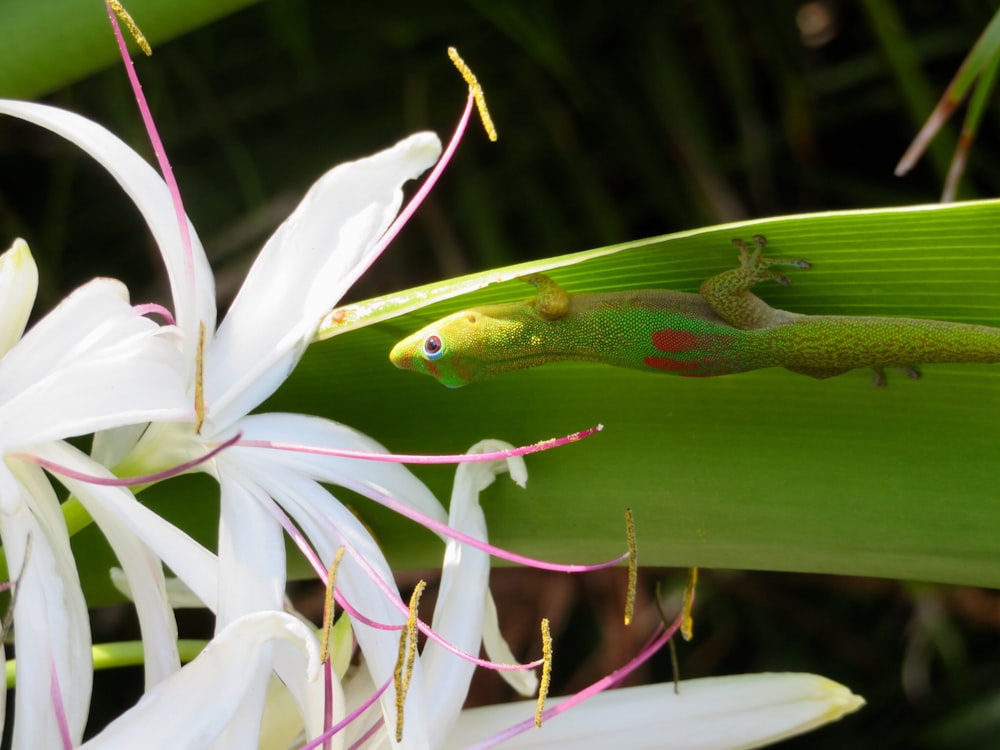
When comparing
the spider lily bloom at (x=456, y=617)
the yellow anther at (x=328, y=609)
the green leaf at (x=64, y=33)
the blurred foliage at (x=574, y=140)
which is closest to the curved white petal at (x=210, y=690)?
the yellow anther at (x=328, y=609)

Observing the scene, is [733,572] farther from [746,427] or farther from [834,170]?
[746,427]

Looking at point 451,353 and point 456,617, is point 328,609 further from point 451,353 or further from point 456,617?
point 451,353

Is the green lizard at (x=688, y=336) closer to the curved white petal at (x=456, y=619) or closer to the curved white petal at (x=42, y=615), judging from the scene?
the curved white petal at (x=456, y=619)

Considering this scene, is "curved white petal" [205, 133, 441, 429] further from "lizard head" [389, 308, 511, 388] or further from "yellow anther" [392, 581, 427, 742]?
"yellow anther" [392, 581, 427, 742]

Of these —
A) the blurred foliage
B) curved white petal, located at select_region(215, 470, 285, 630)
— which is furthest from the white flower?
the blurred foliage

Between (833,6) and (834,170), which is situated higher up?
(833,6)

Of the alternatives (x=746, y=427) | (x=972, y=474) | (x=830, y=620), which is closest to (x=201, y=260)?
(x=746, y=427)

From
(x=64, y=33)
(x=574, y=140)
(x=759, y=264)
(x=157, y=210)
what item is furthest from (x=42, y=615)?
(x=574, y=140)
